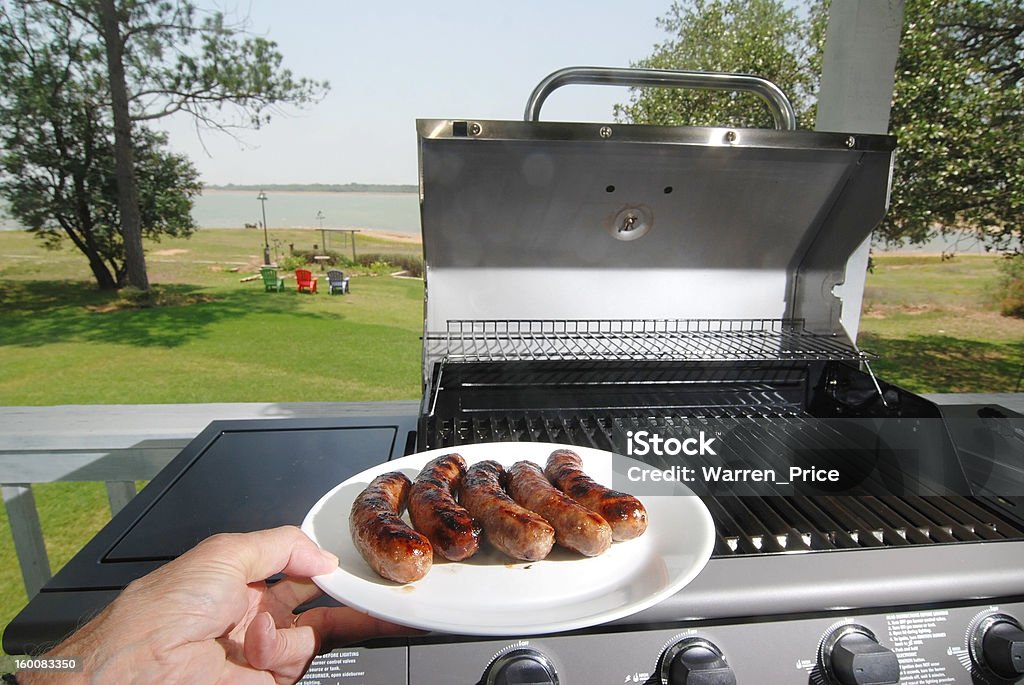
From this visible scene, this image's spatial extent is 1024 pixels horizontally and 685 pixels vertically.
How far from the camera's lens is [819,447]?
1.34 m

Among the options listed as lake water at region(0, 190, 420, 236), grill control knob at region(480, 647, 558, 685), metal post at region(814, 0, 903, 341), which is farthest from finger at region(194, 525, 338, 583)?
lake water at region(0, 190, 420, 236)

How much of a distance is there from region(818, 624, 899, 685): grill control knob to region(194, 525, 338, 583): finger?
0.80 metres

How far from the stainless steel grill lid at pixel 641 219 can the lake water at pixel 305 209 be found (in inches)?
173

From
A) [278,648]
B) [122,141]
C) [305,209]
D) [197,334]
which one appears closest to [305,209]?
[305,209]

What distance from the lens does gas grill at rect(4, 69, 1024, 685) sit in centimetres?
87

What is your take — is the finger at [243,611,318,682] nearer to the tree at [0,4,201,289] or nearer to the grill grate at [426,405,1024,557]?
the grill grate at [426,405,1024,557]

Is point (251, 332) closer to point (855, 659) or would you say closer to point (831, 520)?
point (831, 520)

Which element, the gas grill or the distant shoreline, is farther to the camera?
the distant shoreline

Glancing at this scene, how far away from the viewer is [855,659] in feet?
2.76

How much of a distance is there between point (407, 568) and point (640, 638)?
0.41 m

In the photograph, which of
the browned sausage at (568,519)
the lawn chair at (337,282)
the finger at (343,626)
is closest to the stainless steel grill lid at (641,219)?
the browned sausage at (568,519)

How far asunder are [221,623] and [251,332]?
Result: 617 cm

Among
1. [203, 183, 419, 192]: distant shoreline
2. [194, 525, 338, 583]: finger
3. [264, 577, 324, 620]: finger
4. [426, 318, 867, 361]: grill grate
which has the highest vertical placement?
[203, 183, 419, 192]: distant shoreline

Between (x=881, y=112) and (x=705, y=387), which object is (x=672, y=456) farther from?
(x=881, y=112)
